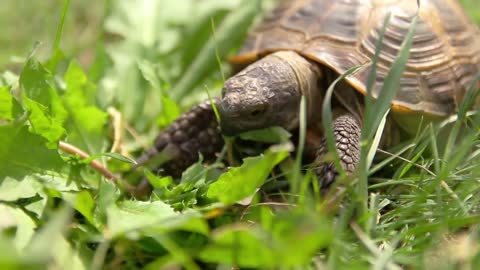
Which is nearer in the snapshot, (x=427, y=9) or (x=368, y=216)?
(x=368, y=216)

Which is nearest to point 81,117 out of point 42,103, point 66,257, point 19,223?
point 42,103

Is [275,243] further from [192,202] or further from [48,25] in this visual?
[48,25]

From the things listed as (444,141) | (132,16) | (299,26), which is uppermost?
(132,16)

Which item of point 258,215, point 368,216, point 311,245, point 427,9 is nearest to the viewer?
point 311,245

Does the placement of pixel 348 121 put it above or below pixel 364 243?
above

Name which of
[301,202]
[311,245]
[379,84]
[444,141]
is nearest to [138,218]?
[301,202]

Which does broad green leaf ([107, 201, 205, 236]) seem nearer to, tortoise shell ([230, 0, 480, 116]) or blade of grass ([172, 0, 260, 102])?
tortoise shell ([230, 0, 480, 116])

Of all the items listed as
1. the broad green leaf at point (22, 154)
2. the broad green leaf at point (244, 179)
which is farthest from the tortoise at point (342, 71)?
the broad green leaf at point (22, 154)

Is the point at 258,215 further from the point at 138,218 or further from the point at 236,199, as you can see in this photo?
the point at 138,218
